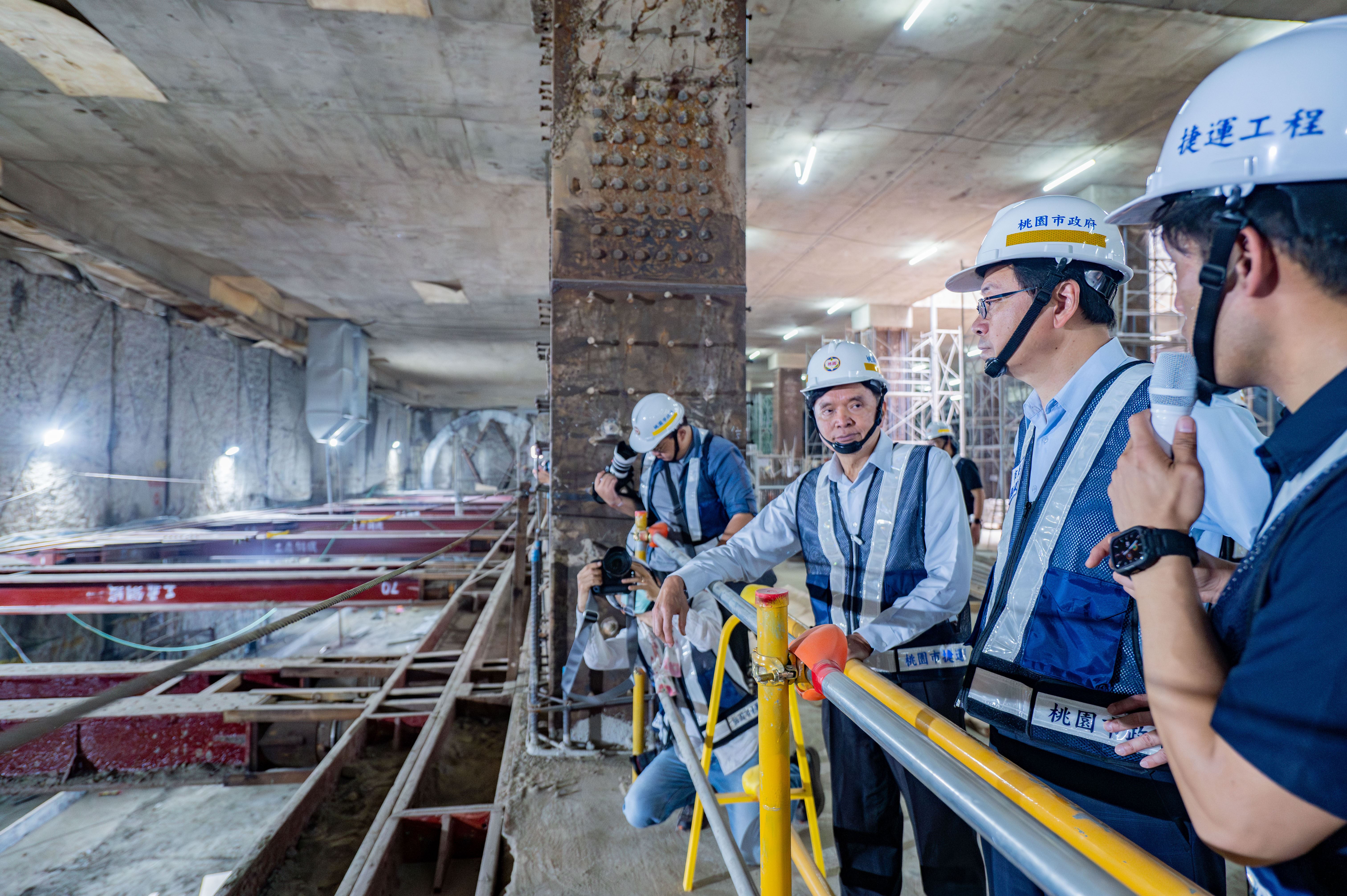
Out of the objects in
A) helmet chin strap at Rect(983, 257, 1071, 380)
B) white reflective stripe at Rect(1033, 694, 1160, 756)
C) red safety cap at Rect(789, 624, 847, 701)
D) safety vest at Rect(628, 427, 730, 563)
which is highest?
helmet chin strap at Rect(983, 257, 1071, 380)

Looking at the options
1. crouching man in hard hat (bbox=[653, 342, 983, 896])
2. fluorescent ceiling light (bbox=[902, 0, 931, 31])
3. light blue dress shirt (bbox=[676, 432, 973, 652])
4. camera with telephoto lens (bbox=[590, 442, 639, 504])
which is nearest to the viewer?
light blue dress shirt (bbox=[676, 432, 973, 652])

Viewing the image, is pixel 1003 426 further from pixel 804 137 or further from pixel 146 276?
pixel 146 276

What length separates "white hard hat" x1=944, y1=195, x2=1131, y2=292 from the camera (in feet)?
5.29

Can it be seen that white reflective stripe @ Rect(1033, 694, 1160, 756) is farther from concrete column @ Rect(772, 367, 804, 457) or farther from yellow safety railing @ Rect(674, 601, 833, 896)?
concrete column @ Rect(772, 367, 804, 457)

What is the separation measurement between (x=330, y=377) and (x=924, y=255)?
597 inches

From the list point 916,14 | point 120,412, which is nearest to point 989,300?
point 916,14

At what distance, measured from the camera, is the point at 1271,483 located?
3.26 feet

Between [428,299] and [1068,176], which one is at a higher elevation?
[1068,176]

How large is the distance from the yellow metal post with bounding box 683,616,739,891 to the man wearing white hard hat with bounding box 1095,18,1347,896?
1.58 meters

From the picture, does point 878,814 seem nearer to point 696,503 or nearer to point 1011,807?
point 1011,807

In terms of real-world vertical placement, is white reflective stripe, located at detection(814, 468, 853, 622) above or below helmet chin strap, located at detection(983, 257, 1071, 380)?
below

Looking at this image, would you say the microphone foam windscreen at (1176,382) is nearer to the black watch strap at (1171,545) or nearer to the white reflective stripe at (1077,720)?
the black watch strap at (1171,545)

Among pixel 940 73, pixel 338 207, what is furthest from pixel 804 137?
pixel 338 207

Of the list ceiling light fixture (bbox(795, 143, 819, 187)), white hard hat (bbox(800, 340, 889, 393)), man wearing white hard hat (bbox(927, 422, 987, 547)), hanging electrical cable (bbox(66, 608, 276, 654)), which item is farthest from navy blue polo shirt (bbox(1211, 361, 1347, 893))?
ceiling light fixture (bbox(795, 143, 819, 187))
